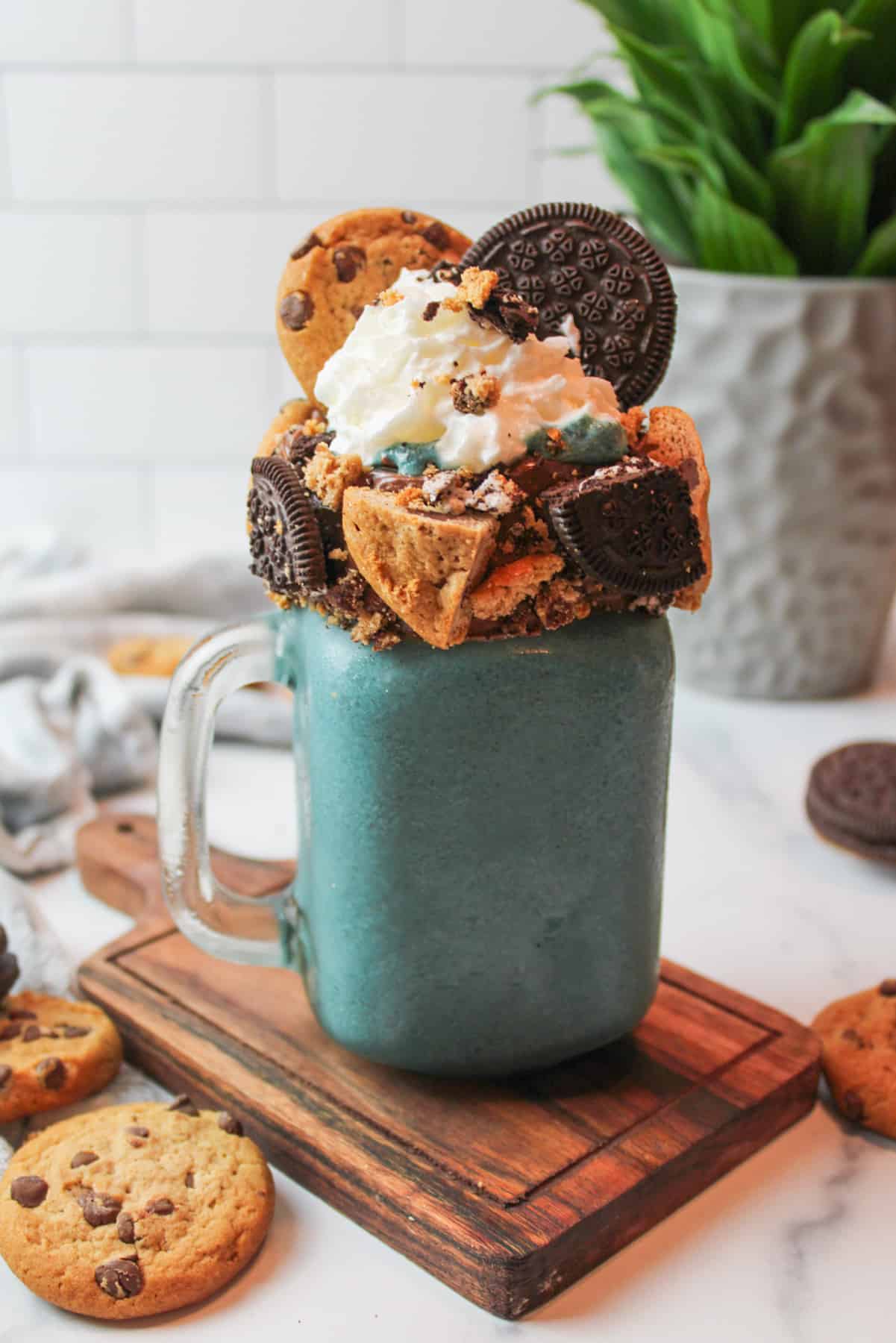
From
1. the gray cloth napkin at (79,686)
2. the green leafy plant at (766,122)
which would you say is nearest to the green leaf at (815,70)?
the green leafy plant at (766,122)

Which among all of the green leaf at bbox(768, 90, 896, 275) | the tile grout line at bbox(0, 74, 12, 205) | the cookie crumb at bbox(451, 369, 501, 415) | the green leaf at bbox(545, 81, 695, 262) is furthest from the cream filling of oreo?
the tile grout line at bbox(0, 74, 12, 205)

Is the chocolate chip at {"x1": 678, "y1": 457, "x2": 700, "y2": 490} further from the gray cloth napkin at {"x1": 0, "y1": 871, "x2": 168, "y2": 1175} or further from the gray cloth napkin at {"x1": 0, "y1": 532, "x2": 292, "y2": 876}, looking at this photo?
the gray cloth napkin at {"x1": 0, "y1": 532, "x2": 292, "y2": 876}

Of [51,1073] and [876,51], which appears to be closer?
[51,1073]

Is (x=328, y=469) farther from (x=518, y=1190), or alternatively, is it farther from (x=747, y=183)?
(x=747, y=183)

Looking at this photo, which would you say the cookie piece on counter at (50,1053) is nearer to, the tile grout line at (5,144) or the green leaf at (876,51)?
the green leaf at (876,51)

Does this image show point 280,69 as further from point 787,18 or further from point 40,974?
point 40,974

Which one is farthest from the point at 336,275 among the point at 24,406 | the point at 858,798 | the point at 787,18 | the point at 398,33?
the point at 24,406
